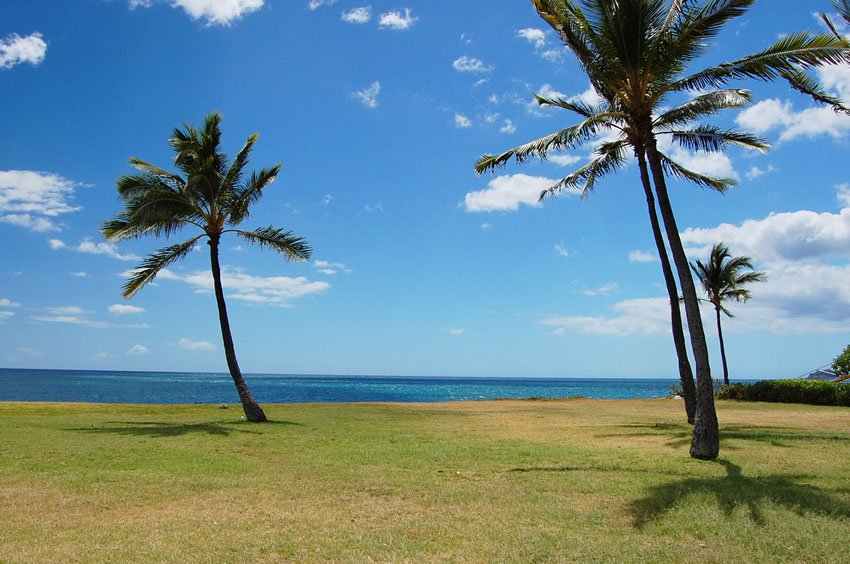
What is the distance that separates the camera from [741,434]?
51.9 ft

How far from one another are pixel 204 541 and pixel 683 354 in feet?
50.6

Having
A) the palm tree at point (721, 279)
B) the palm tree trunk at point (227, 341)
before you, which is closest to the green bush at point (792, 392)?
the palm tree at point (721, 279)

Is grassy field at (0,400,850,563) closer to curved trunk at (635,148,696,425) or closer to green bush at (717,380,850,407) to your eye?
curved trunk at (635,148,696,425)

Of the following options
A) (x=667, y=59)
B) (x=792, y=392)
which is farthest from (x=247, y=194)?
(x=792, y=392)

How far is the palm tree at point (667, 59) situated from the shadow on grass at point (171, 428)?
11.7 metres

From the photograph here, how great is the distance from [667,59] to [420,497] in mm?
10178

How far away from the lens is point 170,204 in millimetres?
19766

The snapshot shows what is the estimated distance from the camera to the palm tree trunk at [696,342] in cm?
1177

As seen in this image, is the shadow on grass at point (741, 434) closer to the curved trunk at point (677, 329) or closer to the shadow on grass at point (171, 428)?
the curved trunk at point (677, 329)

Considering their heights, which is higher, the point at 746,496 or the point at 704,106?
the point at 704,106

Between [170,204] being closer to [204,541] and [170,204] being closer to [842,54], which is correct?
[204,541]

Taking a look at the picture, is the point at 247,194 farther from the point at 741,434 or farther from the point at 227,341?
the point at 741,434

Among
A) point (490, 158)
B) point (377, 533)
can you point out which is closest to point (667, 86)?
point (490, 158)

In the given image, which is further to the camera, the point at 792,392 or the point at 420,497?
the point at 792,392
